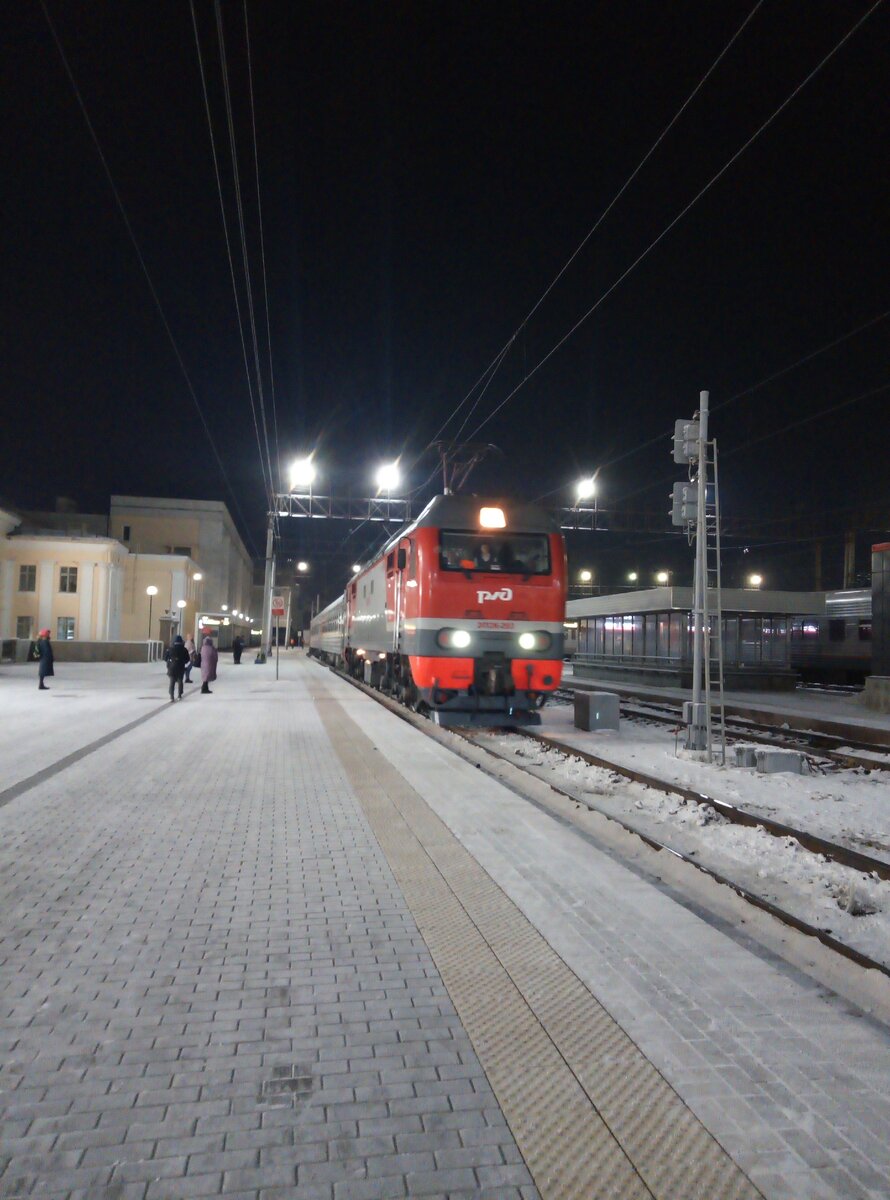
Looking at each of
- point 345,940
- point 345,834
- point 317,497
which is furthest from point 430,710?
point 317,497

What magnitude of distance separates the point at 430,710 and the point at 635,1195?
38.7 feet

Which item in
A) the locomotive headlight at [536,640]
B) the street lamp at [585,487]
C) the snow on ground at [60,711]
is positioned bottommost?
the snow on ground at [60,711]

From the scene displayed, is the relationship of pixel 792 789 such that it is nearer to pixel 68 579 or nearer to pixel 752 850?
pixel 752 850

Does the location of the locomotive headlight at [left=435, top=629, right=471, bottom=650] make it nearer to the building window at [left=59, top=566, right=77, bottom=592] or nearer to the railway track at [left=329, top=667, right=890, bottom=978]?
the railway track at [left=329, top=667, right=890, bottom=978]

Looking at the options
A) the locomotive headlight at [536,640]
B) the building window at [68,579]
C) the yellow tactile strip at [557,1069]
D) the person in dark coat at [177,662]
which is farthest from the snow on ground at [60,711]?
the building window at [68,579]

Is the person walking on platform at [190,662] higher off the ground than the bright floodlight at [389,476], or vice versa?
the bright floodlight at [389,476]

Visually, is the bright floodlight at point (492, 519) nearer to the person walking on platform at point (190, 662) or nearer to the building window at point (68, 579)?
the person walking on platform at point (190, 662)

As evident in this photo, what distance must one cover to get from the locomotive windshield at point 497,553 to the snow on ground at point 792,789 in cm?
285

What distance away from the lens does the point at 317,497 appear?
112ft

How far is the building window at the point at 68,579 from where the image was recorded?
169ft

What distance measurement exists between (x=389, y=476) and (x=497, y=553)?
21.0m

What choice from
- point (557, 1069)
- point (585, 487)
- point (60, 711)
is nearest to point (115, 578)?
point (585, 487)

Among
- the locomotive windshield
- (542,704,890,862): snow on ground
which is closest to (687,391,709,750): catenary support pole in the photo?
(542,704,890,862): snow on ground

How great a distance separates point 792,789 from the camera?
9078 mm
